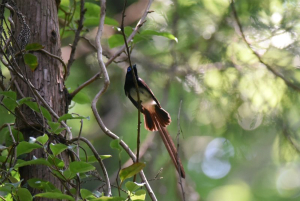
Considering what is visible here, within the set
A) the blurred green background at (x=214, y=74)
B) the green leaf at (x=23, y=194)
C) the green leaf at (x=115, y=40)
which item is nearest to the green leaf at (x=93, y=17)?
the green leaf at (x=115, y=40)

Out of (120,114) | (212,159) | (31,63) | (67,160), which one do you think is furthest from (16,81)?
(212,159)

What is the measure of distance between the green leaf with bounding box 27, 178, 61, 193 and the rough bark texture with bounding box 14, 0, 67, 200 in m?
0.12

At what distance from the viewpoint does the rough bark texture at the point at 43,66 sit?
1.66 metres

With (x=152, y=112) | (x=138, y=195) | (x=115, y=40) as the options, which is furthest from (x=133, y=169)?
(x=152, y=112)

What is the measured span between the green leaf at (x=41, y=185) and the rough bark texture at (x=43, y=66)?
0.12 metres

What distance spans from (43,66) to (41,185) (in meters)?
0.47

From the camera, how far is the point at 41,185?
4.77ft

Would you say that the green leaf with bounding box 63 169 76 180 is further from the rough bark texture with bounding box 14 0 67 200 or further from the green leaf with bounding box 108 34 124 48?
the green leaf with bounding box 108 34 124 48

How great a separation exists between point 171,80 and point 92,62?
2.03 feet

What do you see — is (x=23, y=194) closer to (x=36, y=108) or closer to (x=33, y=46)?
(x=36, y=108)

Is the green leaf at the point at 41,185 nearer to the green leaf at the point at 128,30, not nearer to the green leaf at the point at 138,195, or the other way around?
the green leaf at the point at 138,195

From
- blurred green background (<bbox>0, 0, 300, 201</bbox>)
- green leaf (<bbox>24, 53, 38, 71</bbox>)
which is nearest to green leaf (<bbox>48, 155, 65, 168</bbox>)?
green leaf (<bbox>24, 53, 38, 71</bbox>)

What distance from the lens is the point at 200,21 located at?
125 inches

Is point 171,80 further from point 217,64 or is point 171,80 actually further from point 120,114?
point 120,114
